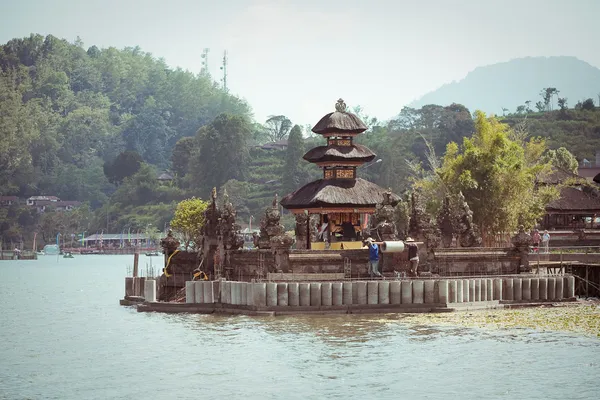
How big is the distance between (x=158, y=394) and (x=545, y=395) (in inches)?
546

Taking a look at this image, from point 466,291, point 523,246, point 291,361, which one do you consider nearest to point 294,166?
point 523,246

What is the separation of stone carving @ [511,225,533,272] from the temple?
10.6 metres

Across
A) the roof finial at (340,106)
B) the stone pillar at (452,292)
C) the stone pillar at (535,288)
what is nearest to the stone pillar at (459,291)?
the stone pillar at (452,292)

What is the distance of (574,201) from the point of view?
99.1 meters

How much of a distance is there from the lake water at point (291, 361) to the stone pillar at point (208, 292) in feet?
3.98

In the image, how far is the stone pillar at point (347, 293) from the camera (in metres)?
55.5

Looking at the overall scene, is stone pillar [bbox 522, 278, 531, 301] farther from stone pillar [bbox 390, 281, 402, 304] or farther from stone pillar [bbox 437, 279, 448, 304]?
stone pillar [bbox 390, 281, 402, 304]

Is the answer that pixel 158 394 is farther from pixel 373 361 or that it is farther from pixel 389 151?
pixel 389 151

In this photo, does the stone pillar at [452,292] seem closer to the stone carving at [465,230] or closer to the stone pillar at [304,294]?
the stone pillar at [304,294]

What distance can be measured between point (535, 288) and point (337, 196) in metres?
14.8

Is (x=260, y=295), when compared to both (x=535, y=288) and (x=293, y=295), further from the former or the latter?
(x=535, y=288)

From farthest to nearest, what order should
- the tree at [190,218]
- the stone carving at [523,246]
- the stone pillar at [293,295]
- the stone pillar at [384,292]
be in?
1. the tree at [190,218]
2. the stone carving at [523,246]
3. the stone pillar at [384,292]
4. the stone pillar at [293,295]

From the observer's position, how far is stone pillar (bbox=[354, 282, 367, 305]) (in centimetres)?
5572

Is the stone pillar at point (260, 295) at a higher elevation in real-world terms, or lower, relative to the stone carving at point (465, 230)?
lower
